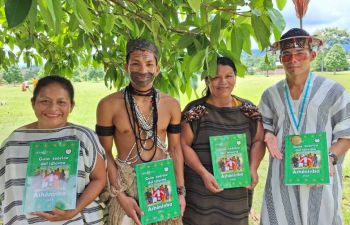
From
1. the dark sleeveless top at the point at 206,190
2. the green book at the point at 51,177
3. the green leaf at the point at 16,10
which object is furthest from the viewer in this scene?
the dark sleeveless top at the point at 206,190

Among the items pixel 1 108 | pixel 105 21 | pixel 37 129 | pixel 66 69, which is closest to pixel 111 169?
pixel 37 129

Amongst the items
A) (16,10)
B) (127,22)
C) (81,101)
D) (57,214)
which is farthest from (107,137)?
(81,101)

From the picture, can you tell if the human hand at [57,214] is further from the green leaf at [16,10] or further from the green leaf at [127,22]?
the green leaf at [16,10]

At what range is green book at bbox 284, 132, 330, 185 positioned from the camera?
6.12 feet

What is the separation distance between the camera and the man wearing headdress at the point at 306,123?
6.33 ft

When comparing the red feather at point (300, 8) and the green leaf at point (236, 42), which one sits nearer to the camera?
the green leaf at point (236, 42)

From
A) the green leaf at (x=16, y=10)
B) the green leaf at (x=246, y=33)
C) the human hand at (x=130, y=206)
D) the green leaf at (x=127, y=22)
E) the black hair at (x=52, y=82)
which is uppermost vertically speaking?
the green leaf at (x=127, y=22)

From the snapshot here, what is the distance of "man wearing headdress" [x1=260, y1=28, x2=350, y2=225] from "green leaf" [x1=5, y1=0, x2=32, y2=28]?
58.6 inches

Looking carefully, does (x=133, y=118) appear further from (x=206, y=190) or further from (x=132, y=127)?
(x=206, y=190)

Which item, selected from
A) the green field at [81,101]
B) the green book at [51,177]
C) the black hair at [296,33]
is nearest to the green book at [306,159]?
the black hair at [296,33]

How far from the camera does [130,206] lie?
6.20 ft

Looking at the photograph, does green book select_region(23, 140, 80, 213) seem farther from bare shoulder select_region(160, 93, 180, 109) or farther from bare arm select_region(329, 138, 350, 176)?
bare arm select_region(329, 138, 350, 176)

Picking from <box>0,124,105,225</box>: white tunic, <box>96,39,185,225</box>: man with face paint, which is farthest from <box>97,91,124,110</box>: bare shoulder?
<box>0,124,105,225</box>: white tunic

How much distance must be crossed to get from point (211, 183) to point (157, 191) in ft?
1.14
